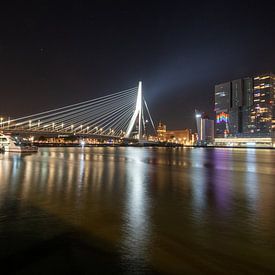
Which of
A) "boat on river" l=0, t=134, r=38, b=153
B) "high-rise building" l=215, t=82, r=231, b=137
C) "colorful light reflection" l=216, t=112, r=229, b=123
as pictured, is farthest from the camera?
"high-rise building" l=215, t=82, r=231, b=137

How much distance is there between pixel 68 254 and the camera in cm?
457

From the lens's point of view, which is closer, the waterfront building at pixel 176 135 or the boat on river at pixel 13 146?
the boat on river at pixel 13 146

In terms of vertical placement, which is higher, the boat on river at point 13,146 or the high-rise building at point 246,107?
the high-rise building at point 246,107

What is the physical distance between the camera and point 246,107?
129500 mm

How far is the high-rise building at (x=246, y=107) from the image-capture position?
119812 mm

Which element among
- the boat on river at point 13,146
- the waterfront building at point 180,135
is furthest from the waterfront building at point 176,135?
the boat on river at point 13,146

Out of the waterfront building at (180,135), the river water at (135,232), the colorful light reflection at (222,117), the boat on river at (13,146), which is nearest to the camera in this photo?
the river water at (135,232)

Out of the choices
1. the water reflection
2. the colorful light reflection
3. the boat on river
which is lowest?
the water reflection

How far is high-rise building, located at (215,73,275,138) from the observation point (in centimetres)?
11981

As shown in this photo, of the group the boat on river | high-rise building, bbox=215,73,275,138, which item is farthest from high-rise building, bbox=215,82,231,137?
the boat on river

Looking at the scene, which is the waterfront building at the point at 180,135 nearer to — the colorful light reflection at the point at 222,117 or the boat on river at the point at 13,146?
the colorful light reflection at the point at 222,117

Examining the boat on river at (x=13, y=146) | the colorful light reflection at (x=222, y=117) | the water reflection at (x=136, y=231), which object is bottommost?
the water reflection at (x=136, y=231)

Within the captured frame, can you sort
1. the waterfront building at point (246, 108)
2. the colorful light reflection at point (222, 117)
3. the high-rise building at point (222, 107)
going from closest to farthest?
the waterfront building at point (246, 108), the colorful light reflection at point (222, 117), the high-rise building at point (222, 107)

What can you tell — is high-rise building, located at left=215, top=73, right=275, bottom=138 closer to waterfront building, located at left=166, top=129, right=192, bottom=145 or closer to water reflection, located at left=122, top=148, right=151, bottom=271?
waterfront building, located at left=166, top=129, right=192, bottom=145
